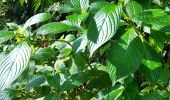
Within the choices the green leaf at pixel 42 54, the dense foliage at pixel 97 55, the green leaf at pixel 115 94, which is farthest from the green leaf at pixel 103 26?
the green leaf at pixel 42 54

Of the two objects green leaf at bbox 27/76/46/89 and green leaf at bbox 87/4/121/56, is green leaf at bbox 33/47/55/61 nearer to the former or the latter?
green leaf at bbox 27/76/46/89

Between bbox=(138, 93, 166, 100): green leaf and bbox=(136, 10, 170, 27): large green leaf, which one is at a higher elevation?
bbox=(136, 10, 170, 27): large green leaf

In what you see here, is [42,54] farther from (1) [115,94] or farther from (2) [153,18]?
(2) [153,18]

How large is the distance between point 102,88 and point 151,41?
0.21m

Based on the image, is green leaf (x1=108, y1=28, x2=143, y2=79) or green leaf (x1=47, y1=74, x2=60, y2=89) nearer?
green leaf (x1=108, y1=28, x2=143, y2=79)

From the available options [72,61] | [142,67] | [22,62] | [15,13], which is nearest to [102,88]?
[72,61]

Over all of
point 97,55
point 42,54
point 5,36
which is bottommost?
point 97,55

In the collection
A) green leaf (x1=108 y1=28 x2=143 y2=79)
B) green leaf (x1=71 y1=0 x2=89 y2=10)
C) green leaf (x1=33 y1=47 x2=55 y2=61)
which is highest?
green leaf (x1=71 y1=0 x2=89 y2=10)

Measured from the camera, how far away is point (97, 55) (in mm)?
1324

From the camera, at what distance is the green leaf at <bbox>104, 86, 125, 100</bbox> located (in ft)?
3.24

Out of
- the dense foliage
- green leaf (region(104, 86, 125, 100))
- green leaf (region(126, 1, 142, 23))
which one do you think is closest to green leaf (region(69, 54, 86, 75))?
the dense foliage

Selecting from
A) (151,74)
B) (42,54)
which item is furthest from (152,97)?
(42,54)

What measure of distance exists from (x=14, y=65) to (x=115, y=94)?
0.28 meters

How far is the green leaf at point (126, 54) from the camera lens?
856 mm
